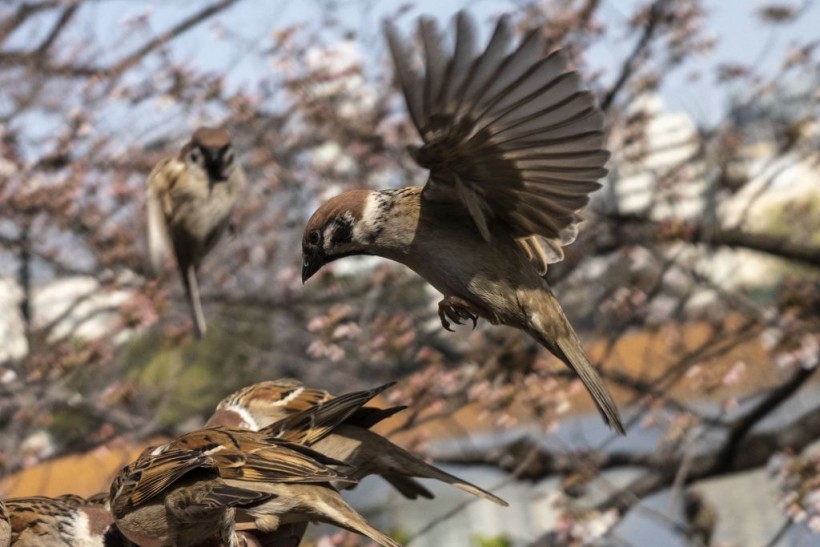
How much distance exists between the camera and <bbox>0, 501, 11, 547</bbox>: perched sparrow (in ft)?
5.41

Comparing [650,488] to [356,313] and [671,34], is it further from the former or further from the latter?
[671,34]

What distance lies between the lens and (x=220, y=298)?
538cm

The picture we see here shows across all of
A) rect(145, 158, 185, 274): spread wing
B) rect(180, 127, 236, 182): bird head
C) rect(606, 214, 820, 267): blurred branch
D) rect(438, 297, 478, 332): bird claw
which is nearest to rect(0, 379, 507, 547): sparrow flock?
rect(438, 297, 478, 332): bird claw

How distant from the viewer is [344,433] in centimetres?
215

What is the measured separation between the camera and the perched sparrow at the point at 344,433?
2098mm

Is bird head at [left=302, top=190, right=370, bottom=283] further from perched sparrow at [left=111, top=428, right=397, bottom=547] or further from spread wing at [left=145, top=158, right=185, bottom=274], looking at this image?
spread wing at [left=145, top=158, right=185, bottom=274]

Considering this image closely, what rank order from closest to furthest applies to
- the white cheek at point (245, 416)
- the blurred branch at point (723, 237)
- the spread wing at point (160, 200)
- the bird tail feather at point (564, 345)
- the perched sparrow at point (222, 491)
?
the perched sparrow at point (222, 491)
the bird tail feather at point (564, 345)
the white cheek at point (245, 416)
the spread wing at point (160, 200)
the blurred branch at point (723, 237)

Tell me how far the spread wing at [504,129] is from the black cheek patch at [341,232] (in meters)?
0.16

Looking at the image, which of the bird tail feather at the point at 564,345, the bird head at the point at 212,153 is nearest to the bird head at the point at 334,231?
the bird tail feather at the point at 564,345

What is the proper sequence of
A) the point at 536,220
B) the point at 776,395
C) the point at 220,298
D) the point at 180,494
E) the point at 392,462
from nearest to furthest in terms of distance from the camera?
1. the point at 180,494
2. the point at 536,220
3. the point at 392,462
4. the point at 776,395
5. the point at 220,298

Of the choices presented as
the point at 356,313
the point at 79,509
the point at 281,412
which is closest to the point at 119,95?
the point at 356,313

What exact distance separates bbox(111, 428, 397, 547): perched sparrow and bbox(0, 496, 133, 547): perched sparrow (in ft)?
0.22

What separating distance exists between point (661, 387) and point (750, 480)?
1614 mm

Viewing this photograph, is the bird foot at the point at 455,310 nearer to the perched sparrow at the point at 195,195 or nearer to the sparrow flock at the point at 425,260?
the sparrow flock at the point at 425,260
